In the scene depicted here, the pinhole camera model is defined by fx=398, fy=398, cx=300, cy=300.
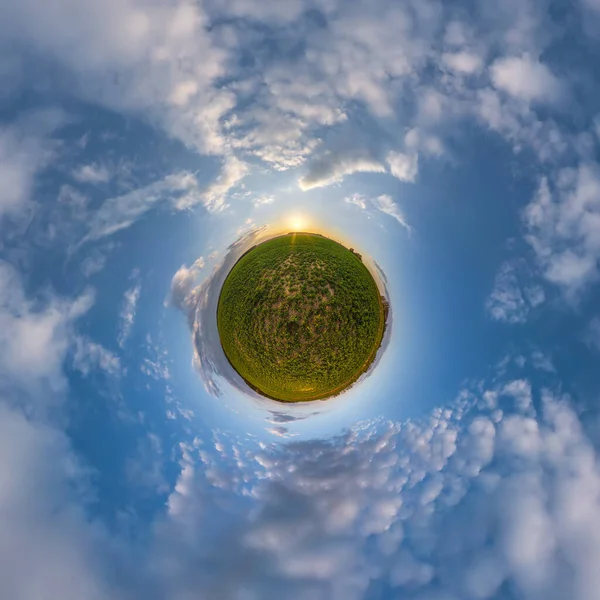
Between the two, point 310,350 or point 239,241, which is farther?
point 239,241

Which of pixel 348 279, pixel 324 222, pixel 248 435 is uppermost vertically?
pixel 324 222

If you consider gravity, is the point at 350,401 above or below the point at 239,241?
below

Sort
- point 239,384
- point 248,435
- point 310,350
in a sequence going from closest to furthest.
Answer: point 310,350, point 248,435, point 239,384

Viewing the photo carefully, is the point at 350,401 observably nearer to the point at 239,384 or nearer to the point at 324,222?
the point at 239,384

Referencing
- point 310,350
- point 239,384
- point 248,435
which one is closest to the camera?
point 310,350

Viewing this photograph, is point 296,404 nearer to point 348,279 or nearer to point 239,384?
point 239,384

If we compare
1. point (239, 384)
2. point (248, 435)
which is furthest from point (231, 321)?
point (248, 435)

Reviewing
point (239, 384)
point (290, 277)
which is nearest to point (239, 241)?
point (290, 277)
